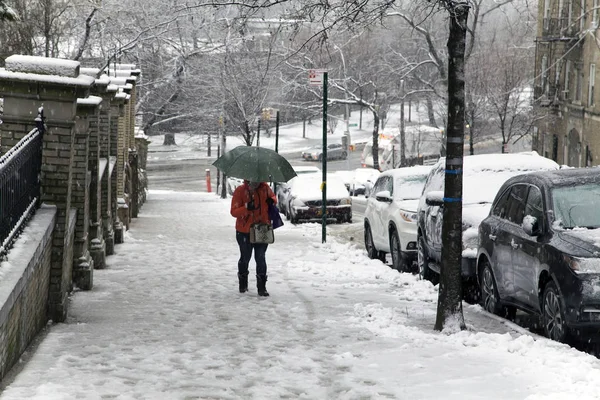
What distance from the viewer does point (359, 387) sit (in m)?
7.50

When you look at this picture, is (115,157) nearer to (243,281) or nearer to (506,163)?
(243,281)

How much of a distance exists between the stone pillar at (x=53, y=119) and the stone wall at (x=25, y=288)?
0.49 ft

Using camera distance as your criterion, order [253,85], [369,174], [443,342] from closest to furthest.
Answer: [443,342] → [253,85] → [369,174]

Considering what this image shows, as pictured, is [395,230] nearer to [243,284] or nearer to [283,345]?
[243,284]

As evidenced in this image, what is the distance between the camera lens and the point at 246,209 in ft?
40.4

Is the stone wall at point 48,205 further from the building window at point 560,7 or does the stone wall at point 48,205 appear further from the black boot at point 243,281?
the building window at point 560,7

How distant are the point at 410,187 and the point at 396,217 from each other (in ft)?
3.73

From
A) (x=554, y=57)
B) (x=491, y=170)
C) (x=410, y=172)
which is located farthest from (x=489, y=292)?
(x=554, y=57)

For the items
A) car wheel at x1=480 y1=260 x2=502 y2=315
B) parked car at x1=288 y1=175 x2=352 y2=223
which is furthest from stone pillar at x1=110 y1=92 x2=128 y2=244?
parked car at x1=288 y1=175 x2=352 y2=223

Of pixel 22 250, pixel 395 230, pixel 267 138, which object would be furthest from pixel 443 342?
pixel 267 138

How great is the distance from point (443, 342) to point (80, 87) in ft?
13.0

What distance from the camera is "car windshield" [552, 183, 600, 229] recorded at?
9.84 meters

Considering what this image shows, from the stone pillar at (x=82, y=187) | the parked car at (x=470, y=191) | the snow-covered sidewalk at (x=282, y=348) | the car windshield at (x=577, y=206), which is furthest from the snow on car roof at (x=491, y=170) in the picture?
the stone pillar at (x=82, y=187)

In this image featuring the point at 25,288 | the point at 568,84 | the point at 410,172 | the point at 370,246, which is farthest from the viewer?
the point at 568,84
